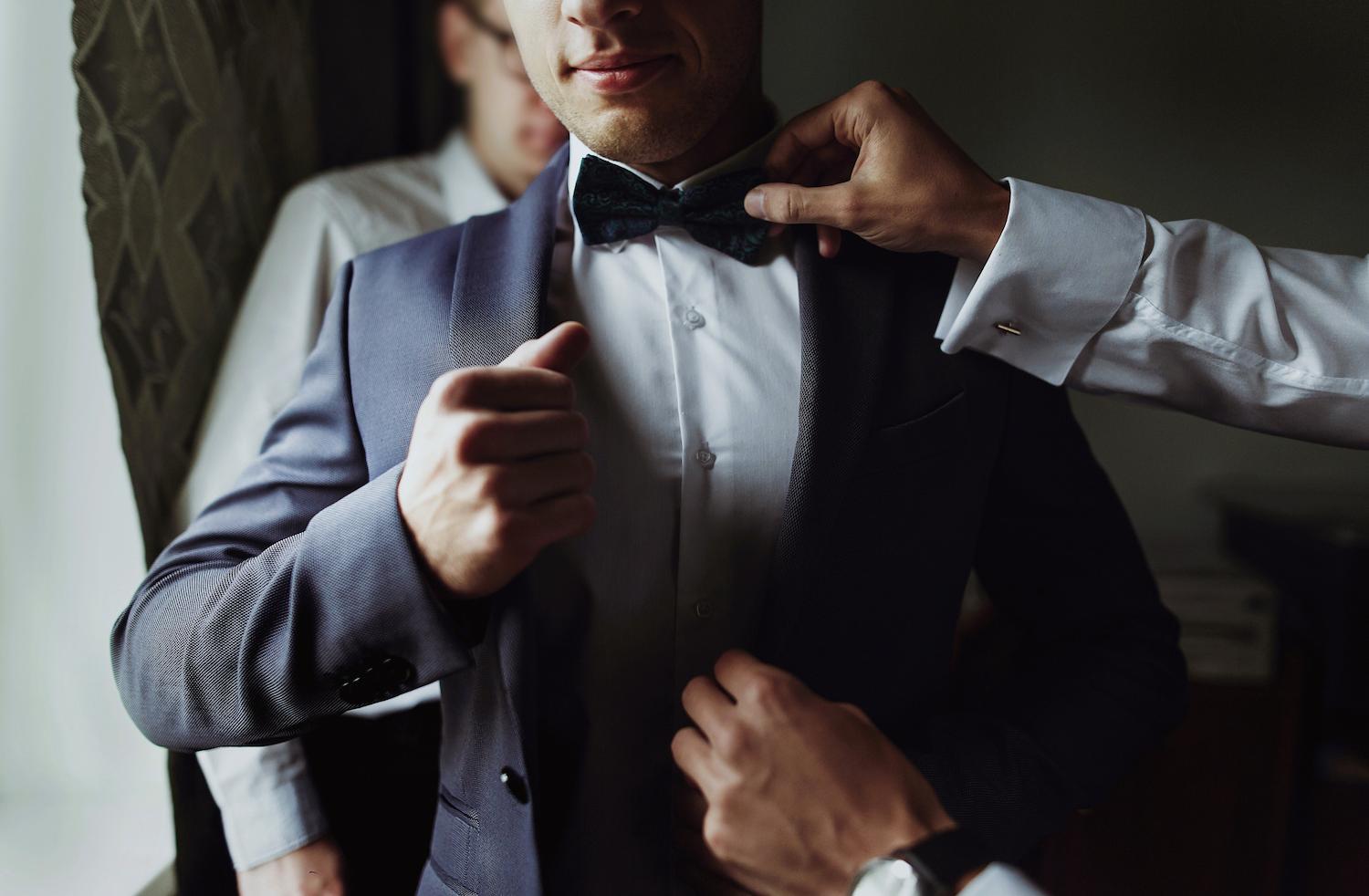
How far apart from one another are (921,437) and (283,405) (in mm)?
878

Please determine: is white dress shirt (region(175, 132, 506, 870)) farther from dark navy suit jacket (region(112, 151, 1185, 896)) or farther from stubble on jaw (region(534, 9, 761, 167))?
stubble on jaw (region(534, 9, 761, 167))

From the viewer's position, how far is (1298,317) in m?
0.92

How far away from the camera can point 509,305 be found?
0.87 meters

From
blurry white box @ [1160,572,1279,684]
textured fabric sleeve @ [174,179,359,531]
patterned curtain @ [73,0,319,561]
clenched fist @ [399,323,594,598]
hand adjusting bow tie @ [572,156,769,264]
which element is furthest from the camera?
blurry white box @ [1160,572,1279,684]

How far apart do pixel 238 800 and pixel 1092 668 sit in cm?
96

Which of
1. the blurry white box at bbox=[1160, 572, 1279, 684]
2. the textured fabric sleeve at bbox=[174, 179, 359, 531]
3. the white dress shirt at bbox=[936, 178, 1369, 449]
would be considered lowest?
the blurry white box at bbox=[1160, 572, 1279, 684]

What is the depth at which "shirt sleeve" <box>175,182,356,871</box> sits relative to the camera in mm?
1112

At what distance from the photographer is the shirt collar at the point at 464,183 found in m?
1.77

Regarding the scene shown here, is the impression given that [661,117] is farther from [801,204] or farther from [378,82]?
[378,82]

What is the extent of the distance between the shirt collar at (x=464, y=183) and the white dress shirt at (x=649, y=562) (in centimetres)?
90

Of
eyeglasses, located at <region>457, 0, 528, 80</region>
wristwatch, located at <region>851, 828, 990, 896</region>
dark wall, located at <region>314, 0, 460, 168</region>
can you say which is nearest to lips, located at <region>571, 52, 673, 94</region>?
wristwatch, located at <region>851, 828, 990, 896</region>

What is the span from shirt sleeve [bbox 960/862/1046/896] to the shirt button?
1.33 feet

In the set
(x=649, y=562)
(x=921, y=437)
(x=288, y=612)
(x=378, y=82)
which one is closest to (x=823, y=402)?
(x=921, y=437)

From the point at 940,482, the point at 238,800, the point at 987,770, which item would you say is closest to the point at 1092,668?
the point at 987,770
